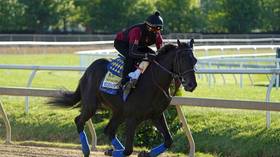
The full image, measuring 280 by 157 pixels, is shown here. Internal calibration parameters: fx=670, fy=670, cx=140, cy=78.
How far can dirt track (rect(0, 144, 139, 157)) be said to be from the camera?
28.5ft

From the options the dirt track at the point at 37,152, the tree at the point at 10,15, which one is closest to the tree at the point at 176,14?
the tree at the point at 10,15

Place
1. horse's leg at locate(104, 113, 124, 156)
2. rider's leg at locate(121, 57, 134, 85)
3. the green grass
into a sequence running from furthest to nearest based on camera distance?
the green grass
horse's leg at locate(104, 113, 124, 156)
rider's leg at locate(121, 57, 134, 85)

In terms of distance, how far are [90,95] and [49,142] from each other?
199cm

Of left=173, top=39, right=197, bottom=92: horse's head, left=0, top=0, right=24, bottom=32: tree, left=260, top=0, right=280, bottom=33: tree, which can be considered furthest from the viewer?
left=260, top=0, right=280, bottom=33: tree

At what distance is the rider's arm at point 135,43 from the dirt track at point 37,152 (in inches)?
70.1

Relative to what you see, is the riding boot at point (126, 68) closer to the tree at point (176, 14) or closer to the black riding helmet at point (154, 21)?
the black riding helmet at point (154, 21)

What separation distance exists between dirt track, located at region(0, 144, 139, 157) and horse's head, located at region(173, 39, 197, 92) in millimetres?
2094

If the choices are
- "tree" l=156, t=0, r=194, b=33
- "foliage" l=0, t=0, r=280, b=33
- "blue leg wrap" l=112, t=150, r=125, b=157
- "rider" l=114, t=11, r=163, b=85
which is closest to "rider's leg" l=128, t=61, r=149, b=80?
"rider" l=114, t=11, r=163, b=85

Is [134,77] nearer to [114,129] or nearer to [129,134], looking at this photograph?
[129,134]

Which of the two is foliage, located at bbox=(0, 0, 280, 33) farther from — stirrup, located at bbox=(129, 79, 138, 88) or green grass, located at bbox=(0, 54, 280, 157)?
stirrup, located at bbox=(129, 79, 138, 88)

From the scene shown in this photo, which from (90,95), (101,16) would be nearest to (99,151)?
(90,95)

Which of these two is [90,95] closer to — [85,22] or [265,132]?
[265,132]

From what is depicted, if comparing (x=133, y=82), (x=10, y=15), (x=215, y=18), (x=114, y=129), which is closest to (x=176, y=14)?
(x=215, y=18)

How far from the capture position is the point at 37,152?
8945mm
